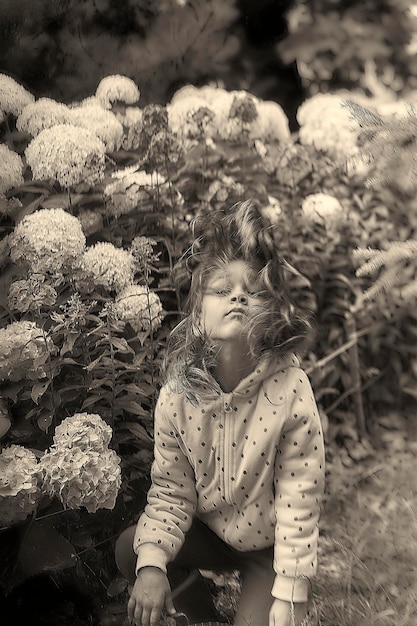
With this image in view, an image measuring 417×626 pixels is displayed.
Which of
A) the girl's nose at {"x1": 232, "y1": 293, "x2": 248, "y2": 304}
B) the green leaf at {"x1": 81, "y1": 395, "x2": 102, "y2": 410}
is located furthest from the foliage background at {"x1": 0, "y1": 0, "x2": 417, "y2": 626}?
the girl's nose at {"x1": 232, "y1": 293, "x2": 248, "y2": 304}

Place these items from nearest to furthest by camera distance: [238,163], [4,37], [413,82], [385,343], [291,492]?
[291,492]
[4,37]
[238,163]
[413,82]
[385,343]

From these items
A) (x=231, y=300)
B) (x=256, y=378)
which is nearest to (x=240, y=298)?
(x=231, y=300)

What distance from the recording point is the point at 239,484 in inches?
42.8

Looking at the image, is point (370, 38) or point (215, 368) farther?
point (370, 38)

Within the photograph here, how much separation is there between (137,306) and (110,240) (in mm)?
140

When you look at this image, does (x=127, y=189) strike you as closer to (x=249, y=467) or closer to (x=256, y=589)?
(x=249, y=467)

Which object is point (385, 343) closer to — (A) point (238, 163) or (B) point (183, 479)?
(A) point (238, 163)

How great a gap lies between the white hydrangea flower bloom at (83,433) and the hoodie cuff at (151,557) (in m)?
0.16

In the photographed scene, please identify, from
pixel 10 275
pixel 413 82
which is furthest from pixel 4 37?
pixel 413 82

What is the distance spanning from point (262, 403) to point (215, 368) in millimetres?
82

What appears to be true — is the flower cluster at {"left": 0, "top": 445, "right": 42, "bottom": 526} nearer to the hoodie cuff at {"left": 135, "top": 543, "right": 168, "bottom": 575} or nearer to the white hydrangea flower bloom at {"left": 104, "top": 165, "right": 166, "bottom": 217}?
the hoodie cuff at {"left": 135, "top": 543, "right": 168, "bottom": 575}

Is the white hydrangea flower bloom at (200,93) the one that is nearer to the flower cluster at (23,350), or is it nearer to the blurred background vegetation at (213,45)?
the blurred background vegetation at (213,45)

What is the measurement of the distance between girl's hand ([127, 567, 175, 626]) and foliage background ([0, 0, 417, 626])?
0.14m

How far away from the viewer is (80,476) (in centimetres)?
111
